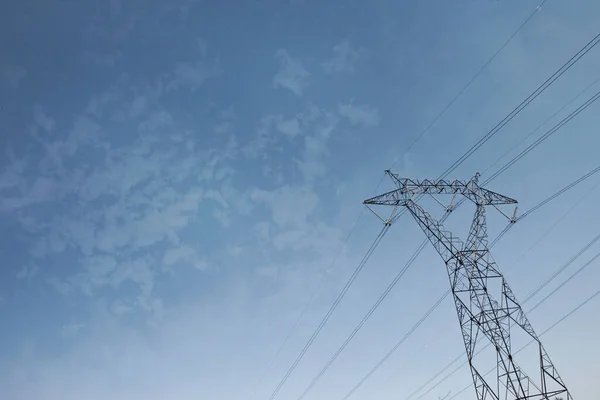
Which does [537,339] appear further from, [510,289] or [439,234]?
[439,234]

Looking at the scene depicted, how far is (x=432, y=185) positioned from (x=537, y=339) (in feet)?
39.5

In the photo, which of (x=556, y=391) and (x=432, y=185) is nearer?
(x=556, y=391)

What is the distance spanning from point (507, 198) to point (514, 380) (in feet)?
44.4

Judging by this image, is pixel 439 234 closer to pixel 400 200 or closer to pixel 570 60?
pixel 400 200

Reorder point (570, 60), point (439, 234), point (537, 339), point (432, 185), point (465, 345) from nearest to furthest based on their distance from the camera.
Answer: point (570, 60)
point (537, 339)
point (465, 345)
point (439, 234)
point (432, 185)

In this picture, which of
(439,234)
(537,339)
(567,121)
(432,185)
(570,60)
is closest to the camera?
(570,60)

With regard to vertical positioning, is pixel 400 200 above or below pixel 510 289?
above

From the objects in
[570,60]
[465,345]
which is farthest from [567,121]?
[465,345]

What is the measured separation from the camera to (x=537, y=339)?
23125mm

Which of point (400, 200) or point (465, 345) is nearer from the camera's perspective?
point (465, 345)

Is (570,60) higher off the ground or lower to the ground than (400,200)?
lower

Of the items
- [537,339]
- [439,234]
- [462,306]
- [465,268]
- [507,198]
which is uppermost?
[507,198]

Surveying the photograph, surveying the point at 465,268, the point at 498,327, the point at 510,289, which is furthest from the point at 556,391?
the point at 465,268

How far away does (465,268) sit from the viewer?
2586 centimetres
